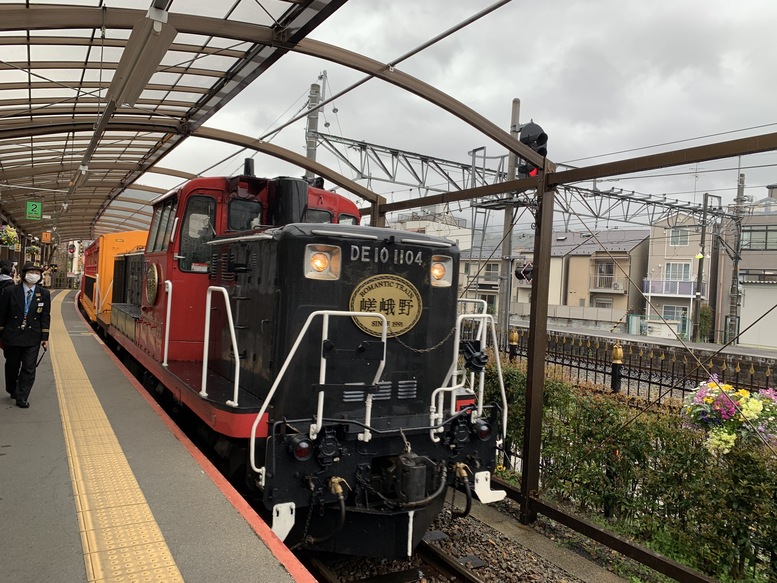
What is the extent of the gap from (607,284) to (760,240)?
10.5m

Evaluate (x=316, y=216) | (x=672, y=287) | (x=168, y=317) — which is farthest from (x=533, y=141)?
(x=672, y=287)

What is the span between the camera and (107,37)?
7.41 metres

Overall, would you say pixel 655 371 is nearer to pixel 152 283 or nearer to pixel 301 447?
pixel 301 447

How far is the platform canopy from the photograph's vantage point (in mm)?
6188

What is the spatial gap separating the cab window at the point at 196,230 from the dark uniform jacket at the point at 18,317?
1.65m

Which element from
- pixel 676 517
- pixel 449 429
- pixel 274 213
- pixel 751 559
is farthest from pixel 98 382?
pixel 751 559

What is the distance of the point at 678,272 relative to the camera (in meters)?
37.2

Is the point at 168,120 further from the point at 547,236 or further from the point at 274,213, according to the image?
the point at 547,236

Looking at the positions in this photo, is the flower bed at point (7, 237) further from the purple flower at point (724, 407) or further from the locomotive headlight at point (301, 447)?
the purple flower at point (724, 407)

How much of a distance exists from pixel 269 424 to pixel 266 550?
959mm

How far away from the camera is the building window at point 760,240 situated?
29.6 metres

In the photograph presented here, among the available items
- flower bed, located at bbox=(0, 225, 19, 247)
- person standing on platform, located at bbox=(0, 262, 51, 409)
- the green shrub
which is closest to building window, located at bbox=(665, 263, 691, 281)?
the green shrub

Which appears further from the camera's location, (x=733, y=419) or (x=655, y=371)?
(x=655, y=371)

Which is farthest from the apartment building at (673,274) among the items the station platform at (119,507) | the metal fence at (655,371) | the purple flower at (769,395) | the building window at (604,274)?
the station platform at (119,507)
